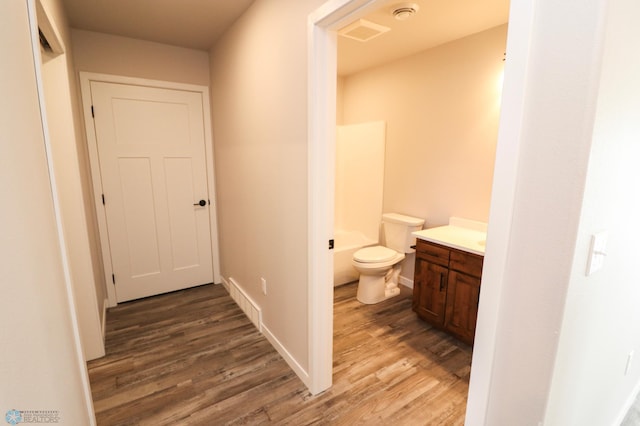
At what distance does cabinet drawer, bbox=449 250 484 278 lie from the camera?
2.12m

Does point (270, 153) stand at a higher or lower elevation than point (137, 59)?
lower

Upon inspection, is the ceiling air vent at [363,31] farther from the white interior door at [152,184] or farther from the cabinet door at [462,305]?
the cabinet door at [462,305]

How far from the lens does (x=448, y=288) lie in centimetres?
235

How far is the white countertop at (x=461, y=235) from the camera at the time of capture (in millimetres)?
2223

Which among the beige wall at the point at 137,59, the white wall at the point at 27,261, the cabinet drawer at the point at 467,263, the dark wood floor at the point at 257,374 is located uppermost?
the beige wall at the point at 137,59

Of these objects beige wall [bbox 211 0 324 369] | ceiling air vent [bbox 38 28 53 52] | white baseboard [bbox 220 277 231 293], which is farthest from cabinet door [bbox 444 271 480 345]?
ceiling air vent [bbox 38 28 53 52]

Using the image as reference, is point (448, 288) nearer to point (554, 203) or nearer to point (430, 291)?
point (430, 291)

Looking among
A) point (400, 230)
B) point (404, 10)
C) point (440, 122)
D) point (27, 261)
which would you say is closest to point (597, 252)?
point (27, 261)

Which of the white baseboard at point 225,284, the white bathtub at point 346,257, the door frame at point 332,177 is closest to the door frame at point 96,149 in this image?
the white baseboard at point 225,284

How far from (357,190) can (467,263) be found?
5.86 ft

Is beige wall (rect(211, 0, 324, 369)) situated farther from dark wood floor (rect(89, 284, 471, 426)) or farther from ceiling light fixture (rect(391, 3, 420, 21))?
ceiling light fixture (rect(391, 3, 420, 21))

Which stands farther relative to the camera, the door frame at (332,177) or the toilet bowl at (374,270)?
the toilet bowl at (374,270)

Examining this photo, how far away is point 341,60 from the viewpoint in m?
3.19

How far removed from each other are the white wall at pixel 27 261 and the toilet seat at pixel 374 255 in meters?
2.22
